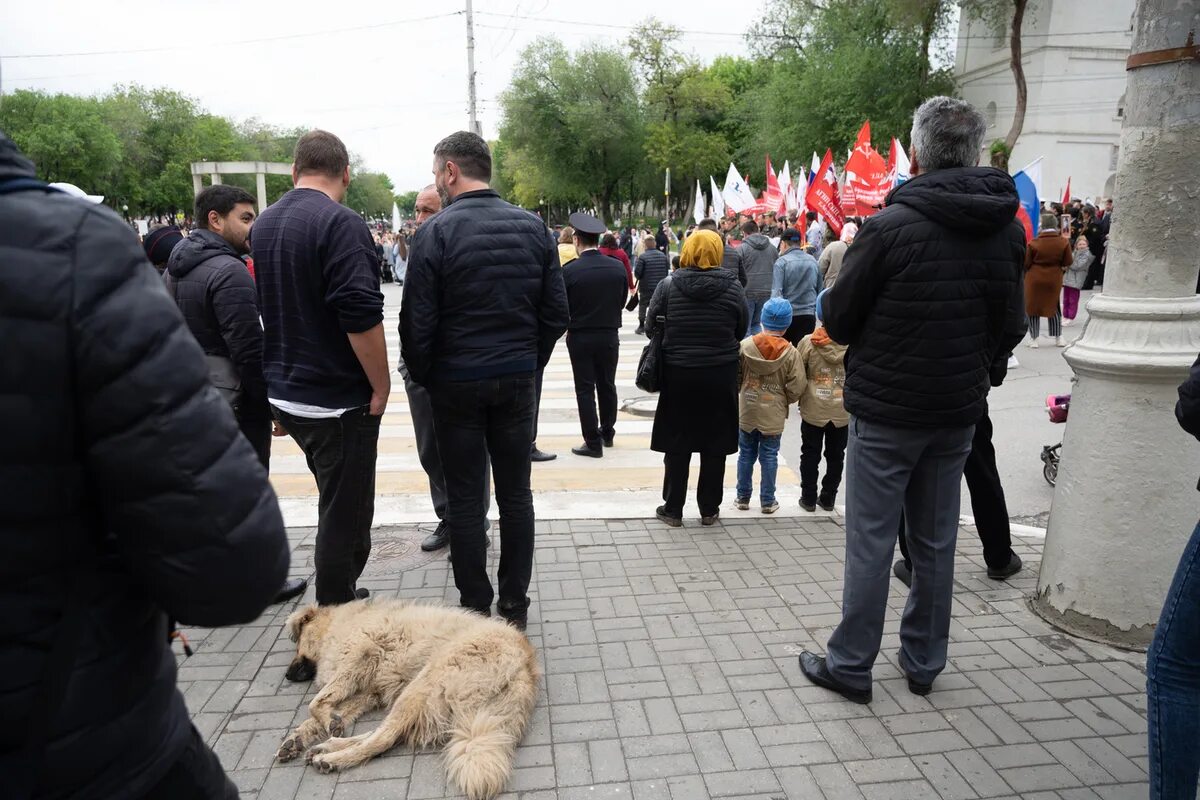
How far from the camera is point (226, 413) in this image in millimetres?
1345

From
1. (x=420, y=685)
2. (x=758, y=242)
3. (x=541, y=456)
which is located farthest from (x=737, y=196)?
(x=420, y=685)

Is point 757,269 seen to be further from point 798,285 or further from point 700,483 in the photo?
point 700,483

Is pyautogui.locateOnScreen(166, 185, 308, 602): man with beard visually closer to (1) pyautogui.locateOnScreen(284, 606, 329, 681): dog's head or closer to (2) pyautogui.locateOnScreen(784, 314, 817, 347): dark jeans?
(1) pyautogui.locateOnScreen(284, 606, 329, 681): dog's head

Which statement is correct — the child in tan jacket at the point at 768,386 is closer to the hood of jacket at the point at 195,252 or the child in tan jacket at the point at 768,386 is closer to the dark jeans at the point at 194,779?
the hood of jacket at the point at 195,252

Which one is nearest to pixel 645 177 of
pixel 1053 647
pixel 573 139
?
pixel 573 139

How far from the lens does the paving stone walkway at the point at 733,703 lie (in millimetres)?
2900

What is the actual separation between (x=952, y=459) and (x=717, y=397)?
Answer: 6.98 ft

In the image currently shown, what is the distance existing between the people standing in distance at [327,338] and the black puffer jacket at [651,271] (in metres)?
8.17

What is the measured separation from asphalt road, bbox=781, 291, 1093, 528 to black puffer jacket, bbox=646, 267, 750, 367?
68.7 inches

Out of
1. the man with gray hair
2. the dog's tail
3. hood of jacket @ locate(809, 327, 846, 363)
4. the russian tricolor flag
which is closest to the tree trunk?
the russian tricolor flag

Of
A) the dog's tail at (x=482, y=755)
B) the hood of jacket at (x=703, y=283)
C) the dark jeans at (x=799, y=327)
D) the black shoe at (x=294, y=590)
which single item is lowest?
the black shoe at (x=294, y=590)

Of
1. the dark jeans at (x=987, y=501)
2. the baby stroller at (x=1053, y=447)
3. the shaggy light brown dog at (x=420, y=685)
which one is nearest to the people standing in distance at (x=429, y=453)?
the shaggy light brown dog at (x=420, y=685)

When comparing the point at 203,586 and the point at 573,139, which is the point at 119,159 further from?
the point at 203,586

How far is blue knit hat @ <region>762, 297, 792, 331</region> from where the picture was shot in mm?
5562
